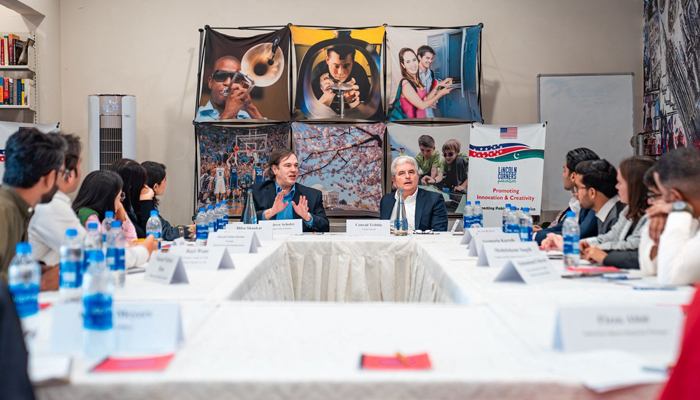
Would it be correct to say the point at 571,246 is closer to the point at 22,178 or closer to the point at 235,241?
the point at 235,241

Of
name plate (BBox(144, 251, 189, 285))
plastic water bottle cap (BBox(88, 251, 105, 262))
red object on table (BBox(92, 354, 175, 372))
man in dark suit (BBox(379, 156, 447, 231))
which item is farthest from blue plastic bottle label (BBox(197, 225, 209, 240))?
red object on table (BBox(92, 354, 175, 372))

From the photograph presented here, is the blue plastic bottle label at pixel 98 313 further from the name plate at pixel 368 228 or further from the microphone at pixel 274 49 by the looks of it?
the microphone at pixel 274 49

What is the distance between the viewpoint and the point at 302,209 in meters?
4.20

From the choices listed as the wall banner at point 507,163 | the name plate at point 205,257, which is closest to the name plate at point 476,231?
the name plate at point 205,257

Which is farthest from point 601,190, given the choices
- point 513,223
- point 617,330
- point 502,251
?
point 617,330

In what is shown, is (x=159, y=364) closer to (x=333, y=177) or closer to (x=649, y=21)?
(x=333, y=177)

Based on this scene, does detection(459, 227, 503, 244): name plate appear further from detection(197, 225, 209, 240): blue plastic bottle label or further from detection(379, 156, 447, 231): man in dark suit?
detection(197, 225, 209, 240): blue plastic bottle label

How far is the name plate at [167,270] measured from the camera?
2.00 metres

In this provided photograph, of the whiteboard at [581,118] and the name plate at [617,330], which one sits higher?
the whiteboard at [581,118]

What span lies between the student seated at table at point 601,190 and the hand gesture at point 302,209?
1.87m

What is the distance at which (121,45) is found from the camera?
6.17 meters

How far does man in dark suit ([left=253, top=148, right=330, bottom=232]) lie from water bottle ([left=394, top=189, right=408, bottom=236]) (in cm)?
59

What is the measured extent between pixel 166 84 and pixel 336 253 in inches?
144

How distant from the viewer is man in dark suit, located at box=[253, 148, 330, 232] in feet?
13.9
